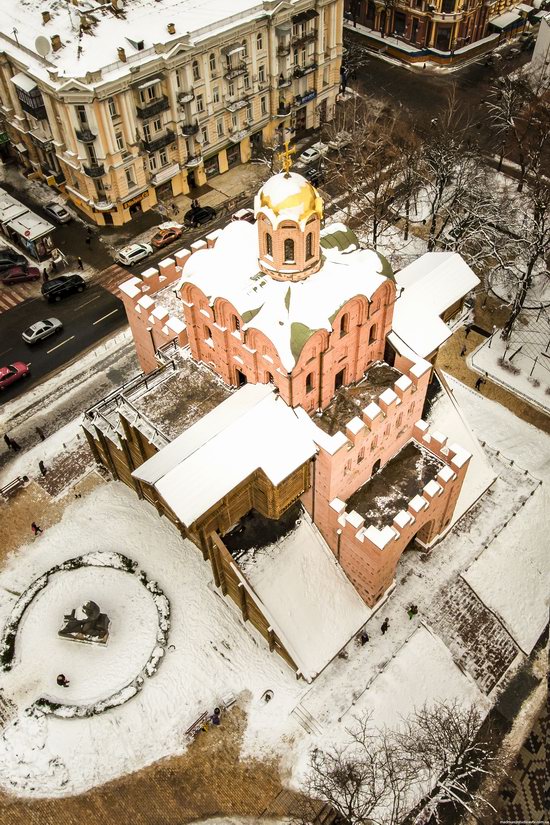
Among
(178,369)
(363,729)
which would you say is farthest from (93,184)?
(363,729)

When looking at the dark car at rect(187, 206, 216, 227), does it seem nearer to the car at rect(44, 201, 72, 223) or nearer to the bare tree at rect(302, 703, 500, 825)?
the car at rect(44, 201, 72, 223)

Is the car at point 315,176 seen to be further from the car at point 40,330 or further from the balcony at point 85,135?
the car at point 40,330

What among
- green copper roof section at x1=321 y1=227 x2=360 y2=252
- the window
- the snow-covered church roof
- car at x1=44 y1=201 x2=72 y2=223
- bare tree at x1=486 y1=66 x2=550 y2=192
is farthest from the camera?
car at x1=44 y1=201 x2=72 y2=223

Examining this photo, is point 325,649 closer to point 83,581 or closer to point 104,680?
point 104,680

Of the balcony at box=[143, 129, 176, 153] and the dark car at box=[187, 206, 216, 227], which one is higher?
the balcony at box=[143, 129, 176, 153]

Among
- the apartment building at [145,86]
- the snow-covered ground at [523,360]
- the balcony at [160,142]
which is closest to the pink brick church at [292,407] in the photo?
the snow-covered ground at [523,360]

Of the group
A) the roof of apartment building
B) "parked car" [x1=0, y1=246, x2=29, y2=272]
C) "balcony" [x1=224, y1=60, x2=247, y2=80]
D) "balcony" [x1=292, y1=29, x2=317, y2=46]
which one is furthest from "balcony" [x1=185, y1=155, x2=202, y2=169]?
"parked car" [x1=0, y1=246, x2=29, y2=272]
